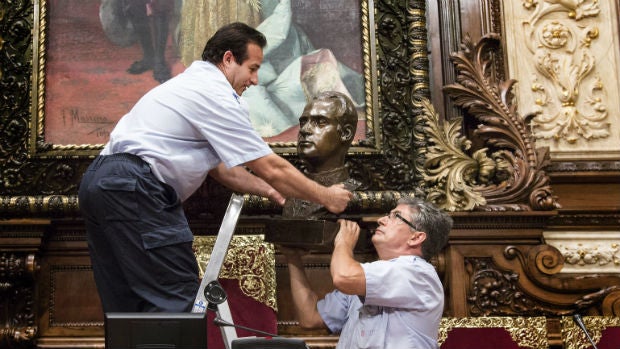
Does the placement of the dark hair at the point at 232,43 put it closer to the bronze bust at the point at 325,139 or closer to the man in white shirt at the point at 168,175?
the man in white shirt at the point at 168,175

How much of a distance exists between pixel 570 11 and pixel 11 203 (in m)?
3.06

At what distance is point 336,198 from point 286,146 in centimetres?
103

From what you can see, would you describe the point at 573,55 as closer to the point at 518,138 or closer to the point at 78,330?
the point at 518,138

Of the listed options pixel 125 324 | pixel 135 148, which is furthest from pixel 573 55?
pixel 125 324

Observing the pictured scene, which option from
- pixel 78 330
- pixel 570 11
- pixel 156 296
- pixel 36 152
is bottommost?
pixel 78 330

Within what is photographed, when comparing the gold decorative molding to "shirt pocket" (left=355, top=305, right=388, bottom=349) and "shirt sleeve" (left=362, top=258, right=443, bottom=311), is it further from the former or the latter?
"shirt sleeve" (left=362, top=258, right=443, bottom=311)

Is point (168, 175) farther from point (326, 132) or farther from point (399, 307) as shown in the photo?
point (399, 307)

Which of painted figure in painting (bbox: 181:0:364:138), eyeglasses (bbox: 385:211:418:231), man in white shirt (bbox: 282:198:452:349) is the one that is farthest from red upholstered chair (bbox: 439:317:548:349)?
painted figure in painting (bbox: 181:0:364:138)

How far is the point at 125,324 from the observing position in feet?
7.18

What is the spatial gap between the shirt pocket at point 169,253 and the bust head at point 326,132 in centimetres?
81

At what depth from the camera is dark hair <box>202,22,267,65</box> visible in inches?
130

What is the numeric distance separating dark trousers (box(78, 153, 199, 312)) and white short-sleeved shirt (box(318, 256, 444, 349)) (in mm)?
614

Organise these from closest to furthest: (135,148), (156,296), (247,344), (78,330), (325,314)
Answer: (247,344) < (156,296) < (135,148) < (325,314) < (78,330)

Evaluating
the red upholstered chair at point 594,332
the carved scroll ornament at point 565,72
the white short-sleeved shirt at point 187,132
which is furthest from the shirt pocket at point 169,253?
the carved scroll ornament at point 565,72
